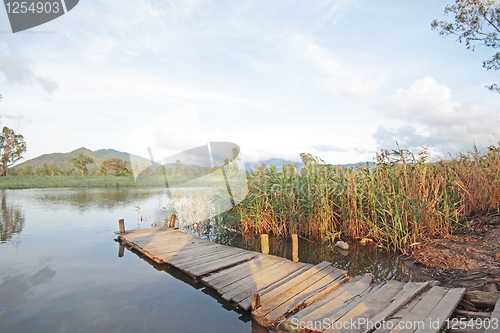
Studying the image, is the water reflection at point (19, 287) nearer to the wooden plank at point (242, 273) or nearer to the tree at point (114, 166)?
the wooden plank at point (242, 273)

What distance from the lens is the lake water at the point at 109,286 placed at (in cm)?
337

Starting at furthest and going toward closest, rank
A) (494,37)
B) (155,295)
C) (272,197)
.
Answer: (494,37) < (272,197) < (155,295)

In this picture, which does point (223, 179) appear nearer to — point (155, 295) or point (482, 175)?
point (155, 295)

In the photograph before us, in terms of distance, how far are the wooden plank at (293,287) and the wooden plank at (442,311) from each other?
1.42 m

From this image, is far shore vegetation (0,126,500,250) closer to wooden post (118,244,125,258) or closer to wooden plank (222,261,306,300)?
wooden plank (222,261,306,300)

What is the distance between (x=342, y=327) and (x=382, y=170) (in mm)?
4433

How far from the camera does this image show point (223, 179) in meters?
9.04

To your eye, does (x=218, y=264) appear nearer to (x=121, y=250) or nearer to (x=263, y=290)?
(x=263, y=290)

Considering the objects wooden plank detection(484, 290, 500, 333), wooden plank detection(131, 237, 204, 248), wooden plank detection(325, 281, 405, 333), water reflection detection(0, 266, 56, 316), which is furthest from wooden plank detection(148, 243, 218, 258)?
wooden plank detection(484, 290, 500, 333)

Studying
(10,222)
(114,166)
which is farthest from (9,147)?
(10,222)

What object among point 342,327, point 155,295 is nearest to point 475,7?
point 342,327

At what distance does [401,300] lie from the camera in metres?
2.86

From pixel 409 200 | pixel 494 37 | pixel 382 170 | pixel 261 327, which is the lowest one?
pixel 261 327

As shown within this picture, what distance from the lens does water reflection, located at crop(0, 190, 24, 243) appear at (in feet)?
27.8
